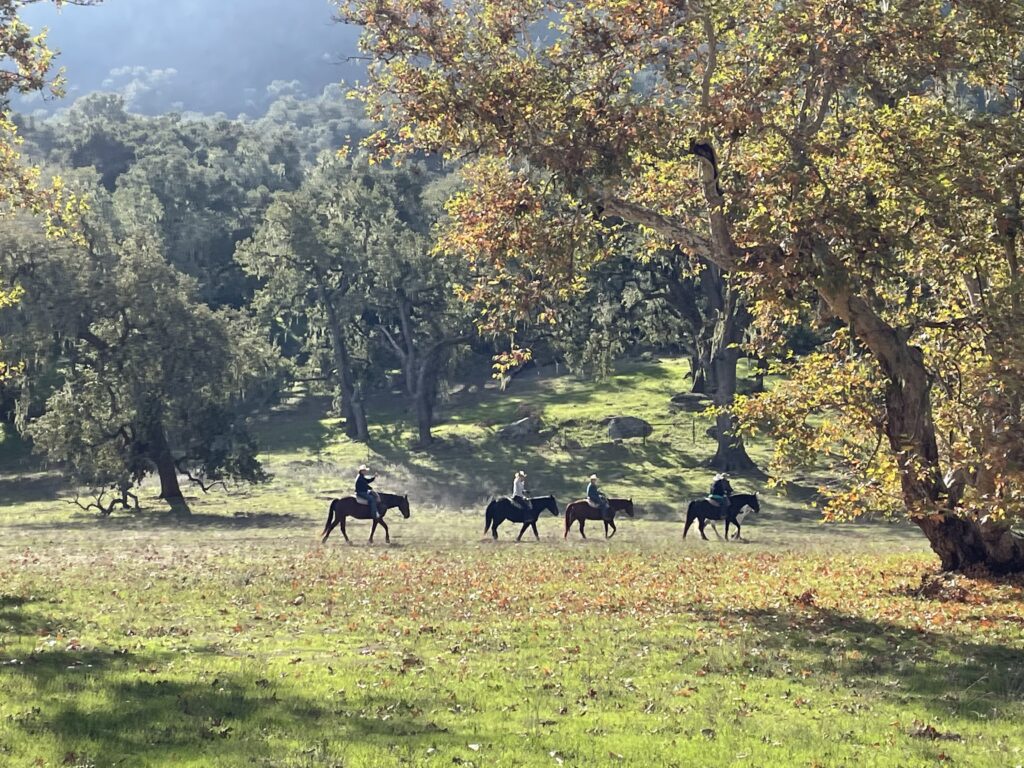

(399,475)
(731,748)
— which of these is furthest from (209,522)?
(731,748)

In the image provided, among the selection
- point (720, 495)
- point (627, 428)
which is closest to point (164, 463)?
point (720, 495)

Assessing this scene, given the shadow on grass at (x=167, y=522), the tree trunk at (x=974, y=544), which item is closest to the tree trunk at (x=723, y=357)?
the shadow on grass at (x=167, y=522)

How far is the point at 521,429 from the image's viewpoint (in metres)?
68.5

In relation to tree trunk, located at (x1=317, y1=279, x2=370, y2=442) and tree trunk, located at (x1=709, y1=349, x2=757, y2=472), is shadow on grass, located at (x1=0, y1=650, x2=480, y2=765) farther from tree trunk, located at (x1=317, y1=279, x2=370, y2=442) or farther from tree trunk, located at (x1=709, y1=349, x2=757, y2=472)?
tree trunk, located at (x1=317, y1=279, x2=370, y2=442)

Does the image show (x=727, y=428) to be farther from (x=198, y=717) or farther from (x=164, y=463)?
(x=198, y=717)

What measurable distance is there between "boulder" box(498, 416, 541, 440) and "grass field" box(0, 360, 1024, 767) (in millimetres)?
35102

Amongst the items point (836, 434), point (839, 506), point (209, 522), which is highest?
point (836, 434)

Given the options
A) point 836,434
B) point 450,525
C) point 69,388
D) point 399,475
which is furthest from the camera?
point 399,475

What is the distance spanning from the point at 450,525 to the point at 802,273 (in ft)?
82.3

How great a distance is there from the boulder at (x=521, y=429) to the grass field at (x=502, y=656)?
35102 millimetres

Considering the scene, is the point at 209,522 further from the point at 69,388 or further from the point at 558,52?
the point at 558,52

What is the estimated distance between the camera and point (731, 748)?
9.95m

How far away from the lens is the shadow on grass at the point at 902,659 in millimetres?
12078

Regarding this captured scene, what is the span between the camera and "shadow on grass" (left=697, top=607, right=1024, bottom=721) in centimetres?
1208
